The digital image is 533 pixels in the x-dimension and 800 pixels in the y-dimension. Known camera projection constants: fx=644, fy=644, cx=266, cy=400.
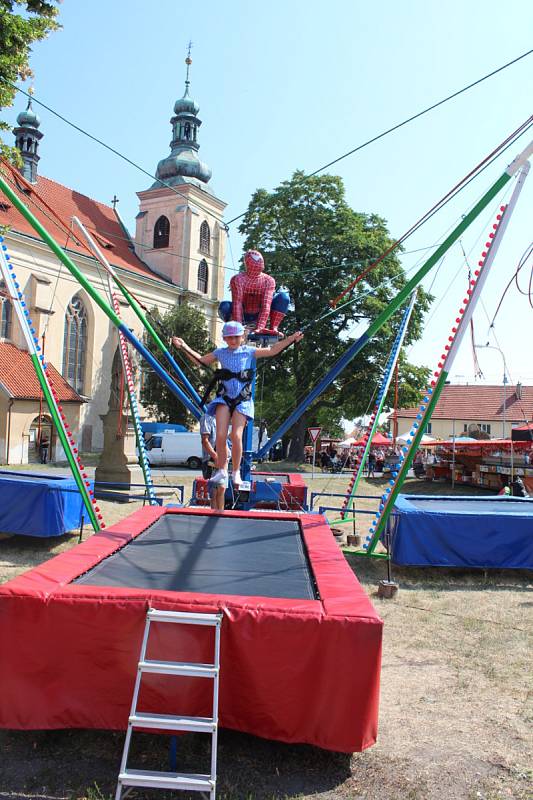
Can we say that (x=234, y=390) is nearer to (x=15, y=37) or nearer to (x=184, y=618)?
(x=184, y=618)

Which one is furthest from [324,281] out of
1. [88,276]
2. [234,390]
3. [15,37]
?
[234,390]

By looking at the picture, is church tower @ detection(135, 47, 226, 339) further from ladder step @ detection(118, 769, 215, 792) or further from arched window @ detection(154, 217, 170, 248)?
ladder step @ detection(118, 769, 215, 792)

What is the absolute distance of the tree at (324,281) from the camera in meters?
28.0

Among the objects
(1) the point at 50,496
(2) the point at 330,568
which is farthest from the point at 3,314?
(2) the point at 330,568

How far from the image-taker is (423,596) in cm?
746

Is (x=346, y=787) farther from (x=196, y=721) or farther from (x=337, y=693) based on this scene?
(x=196, y=721)

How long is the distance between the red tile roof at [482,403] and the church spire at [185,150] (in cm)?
2285

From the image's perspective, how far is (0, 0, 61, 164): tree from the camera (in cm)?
1064

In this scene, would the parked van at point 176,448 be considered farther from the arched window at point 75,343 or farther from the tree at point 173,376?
the arched window at point 75,343

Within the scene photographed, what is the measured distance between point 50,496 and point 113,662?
592 cm

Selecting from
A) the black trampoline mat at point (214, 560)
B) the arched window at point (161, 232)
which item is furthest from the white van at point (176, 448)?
the black trampoline mat at point (214, 560)

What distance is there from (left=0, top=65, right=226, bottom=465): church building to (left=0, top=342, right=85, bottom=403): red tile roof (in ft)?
0.21

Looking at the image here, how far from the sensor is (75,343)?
119 ft

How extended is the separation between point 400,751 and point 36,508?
6581mm
